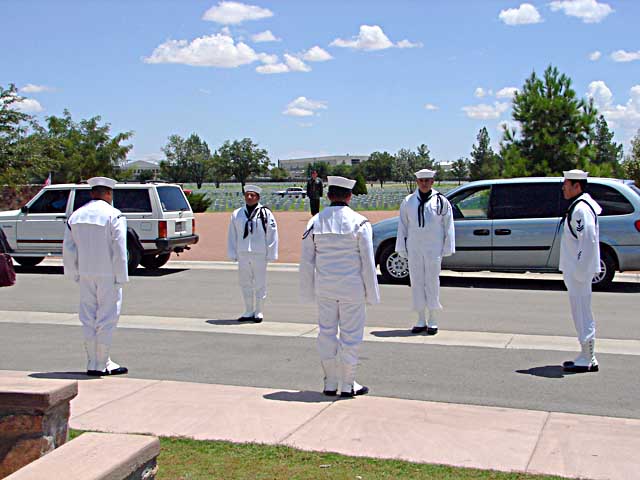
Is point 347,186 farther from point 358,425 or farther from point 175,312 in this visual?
point 175,312

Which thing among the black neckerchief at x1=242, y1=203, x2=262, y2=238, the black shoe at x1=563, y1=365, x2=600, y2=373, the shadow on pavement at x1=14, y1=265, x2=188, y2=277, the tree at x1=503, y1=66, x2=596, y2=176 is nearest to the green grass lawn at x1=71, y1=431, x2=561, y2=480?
the black shoe at x1=563, y1=365, x2=600, y2=373

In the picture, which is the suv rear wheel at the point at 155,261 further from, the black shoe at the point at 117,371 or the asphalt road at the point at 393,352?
the black shoe at the point at 117,371

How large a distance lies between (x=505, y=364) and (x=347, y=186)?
294 cm

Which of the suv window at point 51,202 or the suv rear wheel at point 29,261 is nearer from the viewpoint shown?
the suv window at point 51,202

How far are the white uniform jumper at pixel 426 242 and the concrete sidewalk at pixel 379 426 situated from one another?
3023 mm

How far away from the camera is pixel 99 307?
795cm

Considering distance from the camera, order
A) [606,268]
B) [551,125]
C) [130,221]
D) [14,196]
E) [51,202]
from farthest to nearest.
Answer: [14,196]
[551,125]
[51,202]
[130,221]
[606,268]

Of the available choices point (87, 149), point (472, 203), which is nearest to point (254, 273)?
point (472, 203)

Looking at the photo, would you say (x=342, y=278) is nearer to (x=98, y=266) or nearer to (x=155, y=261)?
(x=98, y=266)

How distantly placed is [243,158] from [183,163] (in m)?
6.89

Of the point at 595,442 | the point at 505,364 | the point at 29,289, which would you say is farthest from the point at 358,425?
the point at 29,289

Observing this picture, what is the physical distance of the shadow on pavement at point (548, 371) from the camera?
791 centimetres

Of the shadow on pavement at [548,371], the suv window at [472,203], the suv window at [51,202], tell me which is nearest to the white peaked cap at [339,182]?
the shadow on pavement at [548,371]

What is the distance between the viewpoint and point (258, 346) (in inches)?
372
